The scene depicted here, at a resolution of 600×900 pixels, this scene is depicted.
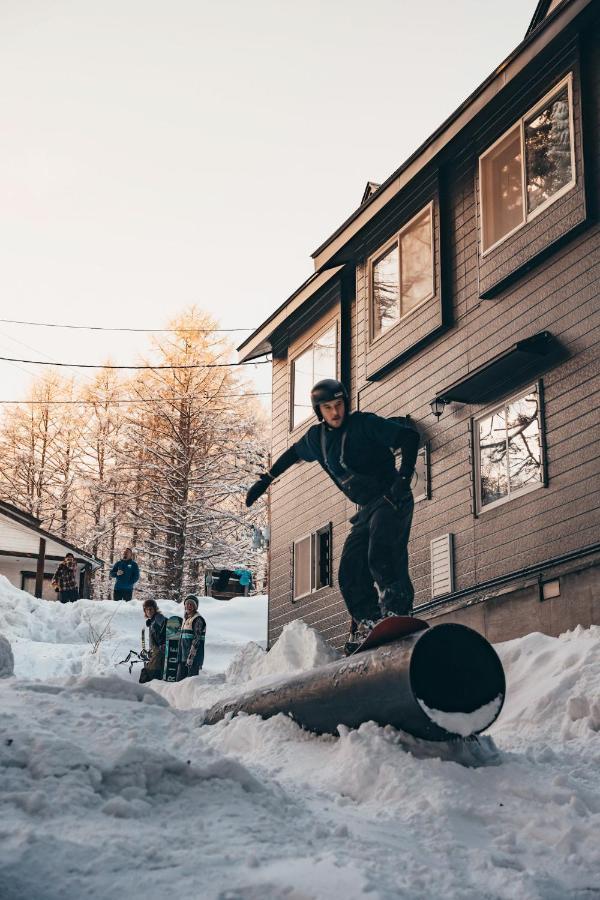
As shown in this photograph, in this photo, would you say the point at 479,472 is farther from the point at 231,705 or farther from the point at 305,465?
the point at 231,705

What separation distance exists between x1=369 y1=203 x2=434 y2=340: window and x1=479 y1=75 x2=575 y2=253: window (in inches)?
55.5

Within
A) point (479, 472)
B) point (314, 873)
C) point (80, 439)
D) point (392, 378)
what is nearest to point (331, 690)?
point (314, 873)

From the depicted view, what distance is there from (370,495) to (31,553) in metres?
30.6

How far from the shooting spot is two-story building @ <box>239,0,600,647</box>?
11.6 metres

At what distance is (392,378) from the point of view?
52.0ft

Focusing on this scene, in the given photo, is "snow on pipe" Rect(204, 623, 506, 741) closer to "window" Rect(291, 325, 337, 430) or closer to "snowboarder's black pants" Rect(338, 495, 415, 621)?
"snowboarder's black pants" Rect(338, 495, 415, 621)

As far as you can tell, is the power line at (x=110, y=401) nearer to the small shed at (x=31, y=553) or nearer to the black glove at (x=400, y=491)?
the small shed at (x=31, y=553)

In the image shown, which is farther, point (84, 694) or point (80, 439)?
point (80, 439)

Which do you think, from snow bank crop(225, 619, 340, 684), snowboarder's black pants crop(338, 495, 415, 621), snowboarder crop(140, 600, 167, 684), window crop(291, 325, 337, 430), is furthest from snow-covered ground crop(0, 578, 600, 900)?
window crop(291, 325, 337, 430)

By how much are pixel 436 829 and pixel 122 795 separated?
4.20ft

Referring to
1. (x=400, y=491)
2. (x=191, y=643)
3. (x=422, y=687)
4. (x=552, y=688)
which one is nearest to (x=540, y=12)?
(x=191, y=643)

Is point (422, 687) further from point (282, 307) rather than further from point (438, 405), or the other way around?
point (282, 307)

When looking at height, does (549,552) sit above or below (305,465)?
below

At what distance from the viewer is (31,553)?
35.6 m
